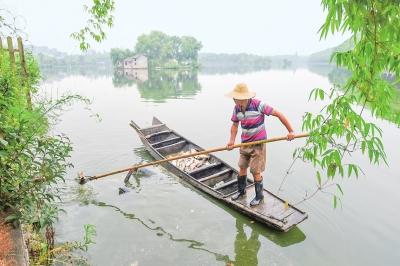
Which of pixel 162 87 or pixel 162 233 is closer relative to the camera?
pixel 162 233

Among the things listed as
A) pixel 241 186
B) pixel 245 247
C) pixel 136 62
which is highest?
pixel 136 62

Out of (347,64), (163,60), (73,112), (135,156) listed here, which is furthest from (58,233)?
(163,60)

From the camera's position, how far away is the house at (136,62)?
295 ft

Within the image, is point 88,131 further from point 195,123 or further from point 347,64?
point 347,64

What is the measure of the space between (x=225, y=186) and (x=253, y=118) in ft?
7.16

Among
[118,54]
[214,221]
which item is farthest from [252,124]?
[118,54]

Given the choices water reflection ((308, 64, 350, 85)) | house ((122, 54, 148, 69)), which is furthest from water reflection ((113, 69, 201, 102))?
house ((122, 54, 148, 69))

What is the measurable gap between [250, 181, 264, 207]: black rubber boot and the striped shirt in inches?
41.7

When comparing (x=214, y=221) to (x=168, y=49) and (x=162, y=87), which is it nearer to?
(x=162, y=87)

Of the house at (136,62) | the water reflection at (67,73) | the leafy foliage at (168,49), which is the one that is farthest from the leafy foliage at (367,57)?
the leafy foliage at (168,49)

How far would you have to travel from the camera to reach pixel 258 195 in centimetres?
691

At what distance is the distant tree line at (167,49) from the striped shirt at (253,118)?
9254 cm

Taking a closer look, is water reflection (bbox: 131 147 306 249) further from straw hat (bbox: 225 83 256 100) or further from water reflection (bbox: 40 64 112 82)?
water reflection (bbox: 40 64 112 82)

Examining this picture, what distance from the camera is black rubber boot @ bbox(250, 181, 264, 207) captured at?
6816 millimetres
